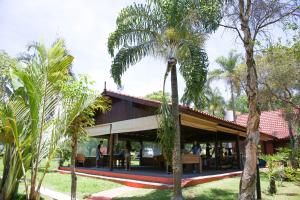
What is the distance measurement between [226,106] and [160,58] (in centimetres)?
3185

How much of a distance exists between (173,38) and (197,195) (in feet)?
15.2

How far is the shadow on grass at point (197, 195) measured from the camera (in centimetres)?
764

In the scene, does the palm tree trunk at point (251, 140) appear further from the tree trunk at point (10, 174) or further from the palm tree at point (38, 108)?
the tree trunk at point (10, 174)

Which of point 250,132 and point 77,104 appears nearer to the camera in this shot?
point 250,132

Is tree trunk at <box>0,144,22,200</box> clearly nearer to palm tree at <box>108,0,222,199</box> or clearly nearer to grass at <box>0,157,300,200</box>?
grass at <box>0,157,300,200</box>

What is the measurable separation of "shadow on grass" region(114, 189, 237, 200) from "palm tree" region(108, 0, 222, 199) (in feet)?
2.35

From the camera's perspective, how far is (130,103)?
41.6 ft

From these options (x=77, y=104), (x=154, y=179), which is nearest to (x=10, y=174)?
(x=77, y=104)

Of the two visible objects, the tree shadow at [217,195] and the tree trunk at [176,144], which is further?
the tree shadow at [217,195]

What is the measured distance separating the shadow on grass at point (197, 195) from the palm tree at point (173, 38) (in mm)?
716

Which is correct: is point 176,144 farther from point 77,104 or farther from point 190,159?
point 190,159

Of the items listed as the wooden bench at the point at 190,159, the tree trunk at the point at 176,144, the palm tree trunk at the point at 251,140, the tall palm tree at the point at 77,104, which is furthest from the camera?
the wooden bench at the point at 190,159

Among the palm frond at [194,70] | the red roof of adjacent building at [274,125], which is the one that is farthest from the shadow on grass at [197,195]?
the red roof of adjacent building at [274,125]

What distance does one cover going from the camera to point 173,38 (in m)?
7.81
